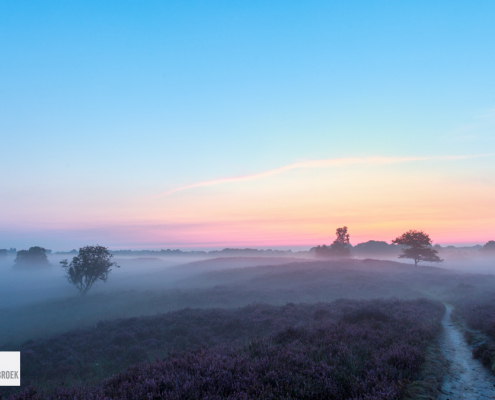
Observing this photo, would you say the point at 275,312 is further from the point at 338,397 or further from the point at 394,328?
the point at 338,397

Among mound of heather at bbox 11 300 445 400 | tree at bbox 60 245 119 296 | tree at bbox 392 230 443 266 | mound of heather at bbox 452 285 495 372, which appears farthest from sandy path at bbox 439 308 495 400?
tree at bbox 392 230 443 266

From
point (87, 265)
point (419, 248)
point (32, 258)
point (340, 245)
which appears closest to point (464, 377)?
point (87, 265)

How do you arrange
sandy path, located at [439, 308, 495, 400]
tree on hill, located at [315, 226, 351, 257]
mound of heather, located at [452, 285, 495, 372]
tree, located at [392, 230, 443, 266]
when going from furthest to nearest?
tree on hill, located at [315, 226, 351, 257] < tree, located at [392, 230, 443, 266] < mound of heather, located at [452, 285, 495, 372] < sandy path, located at [439, 308, 495, 400]

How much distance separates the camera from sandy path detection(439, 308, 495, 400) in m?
7.21

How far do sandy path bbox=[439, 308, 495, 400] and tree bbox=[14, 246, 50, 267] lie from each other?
116m

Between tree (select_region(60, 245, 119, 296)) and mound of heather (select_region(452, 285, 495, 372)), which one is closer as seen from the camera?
mound of heather (select_region(452, 285, 495, 372))

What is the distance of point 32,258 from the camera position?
93.9m

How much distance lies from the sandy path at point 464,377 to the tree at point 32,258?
4551 inches

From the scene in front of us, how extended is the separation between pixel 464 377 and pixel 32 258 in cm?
12048

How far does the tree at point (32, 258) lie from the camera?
92938mm

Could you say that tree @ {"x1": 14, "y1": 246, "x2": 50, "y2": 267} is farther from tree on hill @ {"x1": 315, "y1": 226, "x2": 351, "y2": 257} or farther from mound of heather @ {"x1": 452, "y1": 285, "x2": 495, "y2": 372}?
mound of heather @ {"x1": 452, "y1": 285, "x2": 495, "y2": 372}

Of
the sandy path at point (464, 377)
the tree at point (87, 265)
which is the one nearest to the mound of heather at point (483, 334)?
the sandy path at point (464, 377)

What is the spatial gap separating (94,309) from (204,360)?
3965cm

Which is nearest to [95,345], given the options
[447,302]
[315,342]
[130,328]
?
[130,328]
